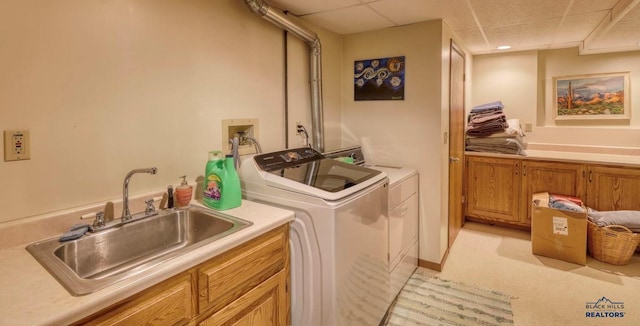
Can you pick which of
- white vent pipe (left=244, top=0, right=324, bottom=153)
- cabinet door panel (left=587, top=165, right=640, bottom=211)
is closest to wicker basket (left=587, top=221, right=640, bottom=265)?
cabinet door panel (left=587, top=165, right=640, bottom=211)

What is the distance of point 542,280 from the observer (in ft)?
8.45

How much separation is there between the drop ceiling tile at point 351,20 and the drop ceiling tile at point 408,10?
69mm

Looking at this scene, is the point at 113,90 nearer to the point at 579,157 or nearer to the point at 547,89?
the point at 579,157

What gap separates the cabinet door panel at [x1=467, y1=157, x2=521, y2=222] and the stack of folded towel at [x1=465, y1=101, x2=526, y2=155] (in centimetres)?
14

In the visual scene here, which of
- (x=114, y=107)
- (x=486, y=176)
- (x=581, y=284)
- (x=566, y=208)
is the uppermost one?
(x=114, y=107)

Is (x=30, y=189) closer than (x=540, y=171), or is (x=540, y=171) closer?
A: (x=30, y=189)

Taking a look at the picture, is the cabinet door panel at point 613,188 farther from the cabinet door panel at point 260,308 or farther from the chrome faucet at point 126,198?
the chrome faucet at point 126,198

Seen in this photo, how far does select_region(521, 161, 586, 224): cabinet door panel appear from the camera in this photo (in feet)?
10.5

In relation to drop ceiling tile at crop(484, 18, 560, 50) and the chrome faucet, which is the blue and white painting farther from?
the chrome faucet

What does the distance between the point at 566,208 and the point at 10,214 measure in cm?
364

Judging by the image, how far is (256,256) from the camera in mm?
1337

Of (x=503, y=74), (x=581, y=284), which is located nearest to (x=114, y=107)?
(x=581, y=284)

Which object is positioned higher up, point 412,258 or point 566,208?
point 566,208

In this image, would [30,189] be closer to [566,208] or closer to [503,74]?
[566,208]
